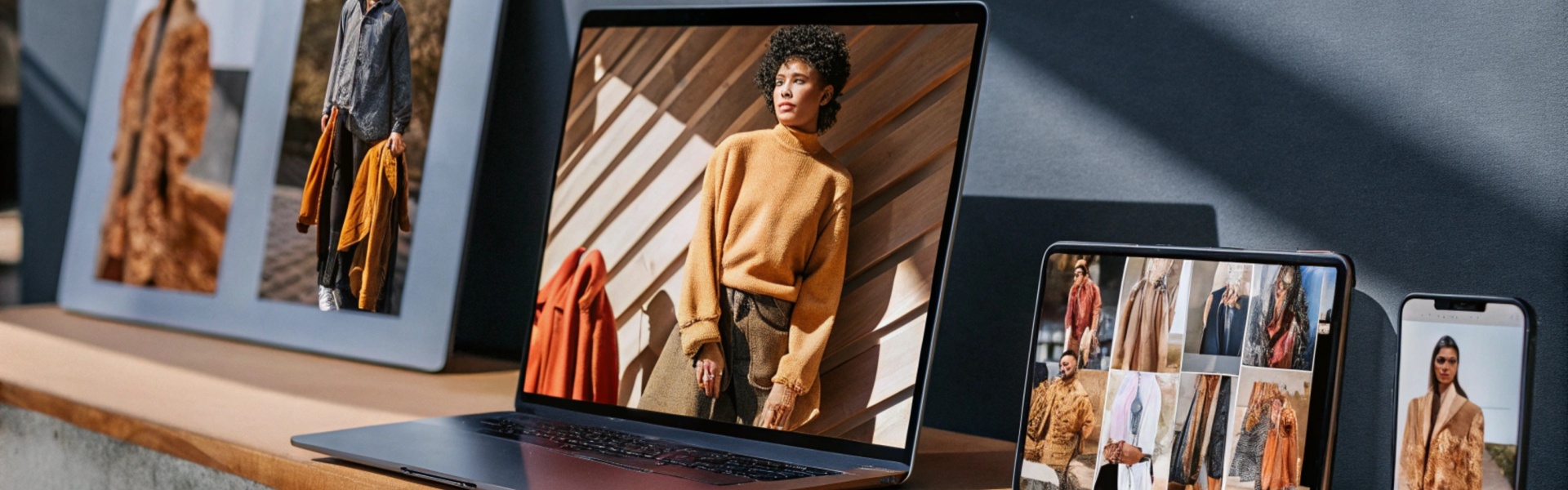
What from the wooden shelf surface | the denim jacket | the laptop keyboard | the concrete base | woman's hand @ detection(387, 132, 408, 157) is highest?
the denim jacket

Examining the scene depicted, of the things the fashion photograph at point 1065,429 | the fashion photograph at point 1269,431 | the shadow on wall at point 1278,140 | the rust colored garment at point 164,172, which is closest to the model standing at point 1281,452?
the fashion photograph at point 1269,431

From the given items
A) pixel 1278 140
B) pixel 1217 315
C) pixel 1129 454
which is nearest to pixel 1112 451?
pixel 1129 454

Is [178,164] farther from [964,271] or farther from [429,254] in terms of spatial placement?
[964,271]

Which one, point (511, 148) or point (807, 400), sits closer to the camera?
A: point (807, 400)

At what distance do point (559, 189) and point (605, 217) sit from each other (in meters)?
0.08

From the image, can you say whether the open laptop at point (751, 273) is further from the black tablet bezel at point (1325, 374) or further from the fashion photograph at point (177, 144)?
the fashion photograph at point (177, 144)

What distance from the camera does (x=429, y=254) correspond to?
4.15 ft

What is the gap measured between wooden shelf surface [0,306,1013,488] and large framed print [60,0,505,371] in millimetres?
60

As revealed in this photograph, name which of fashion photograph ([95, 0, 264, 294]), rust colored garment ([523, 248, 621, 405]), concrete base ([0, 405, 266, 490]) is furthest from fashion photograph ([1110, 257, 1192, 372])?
fashion photograph ([95, 0, 264, 294])

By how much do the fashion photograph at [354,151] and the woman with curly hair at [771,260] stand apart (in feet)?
1.11

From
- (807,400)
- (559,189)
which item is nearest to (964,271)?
(807,400)

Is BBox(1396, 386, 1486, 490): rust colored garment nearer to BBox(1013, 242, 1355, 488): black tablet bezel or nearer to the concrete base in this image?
BBox(1013, 242, 1355, 488): black tablet bezel

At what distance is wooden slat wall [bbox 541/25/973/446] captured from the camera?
0.83 m

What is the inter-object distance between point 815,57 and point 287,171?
2.61ft
